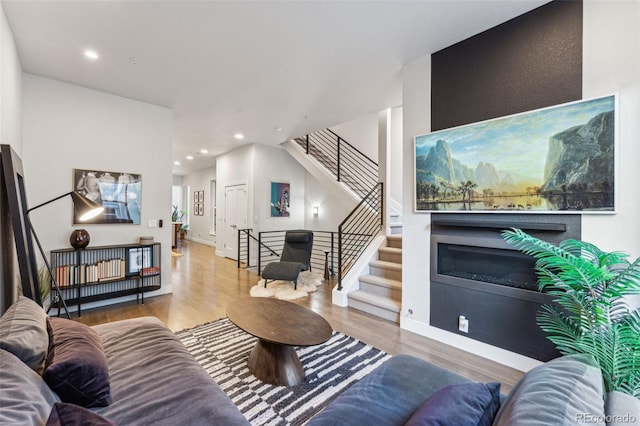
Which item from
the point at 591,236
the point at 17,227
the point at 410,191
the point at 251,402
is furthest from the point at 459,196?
the point at 17,227

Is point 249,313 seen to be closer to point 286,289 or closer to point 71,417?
point 71,417

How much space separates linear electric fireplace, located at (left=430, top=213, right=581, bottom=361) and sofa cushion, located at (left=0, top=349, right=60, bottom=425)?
9.67 feet

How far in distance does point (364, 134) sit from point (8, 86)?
5735 mm

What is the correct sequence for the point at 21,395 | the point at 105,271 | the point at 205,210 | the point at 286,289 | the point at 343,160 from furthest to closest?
1. the point at 205,210
2. the point at 343,160
3. the point at 286,289
4. the point at 105,271
5. the point at 21,395

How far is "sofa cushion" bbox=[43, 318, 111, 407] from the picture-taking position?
1.13m

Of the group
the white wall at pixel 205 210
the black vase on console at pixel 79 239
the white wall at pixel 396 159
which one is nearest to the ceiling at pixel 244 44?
Result: the white wall at pixel 396 159

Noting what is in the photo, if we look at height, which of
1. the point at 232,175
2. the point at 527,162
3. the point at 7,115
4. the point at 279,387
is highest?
the point at 232,175

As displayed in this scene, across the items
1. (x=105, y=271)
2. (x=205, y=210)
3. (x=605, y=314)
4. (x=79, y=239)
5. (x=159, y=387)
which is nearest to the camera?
(x=159, y=387)

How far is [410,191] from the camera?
3.09 metres

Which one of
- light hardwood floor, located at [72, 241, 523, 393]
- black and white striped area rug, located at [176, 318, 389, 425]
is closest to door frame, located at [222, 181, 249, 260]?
light hardwood floor, located at [72, 241, 523, 393]

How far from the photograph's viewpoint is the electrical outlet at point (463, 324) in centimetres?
263

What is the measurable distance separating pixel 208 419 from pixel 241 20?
111 inches

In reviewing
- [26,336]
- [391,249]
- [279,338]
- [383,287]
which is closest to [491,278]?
[383,287]

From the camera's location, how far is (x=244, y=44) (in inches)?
104
